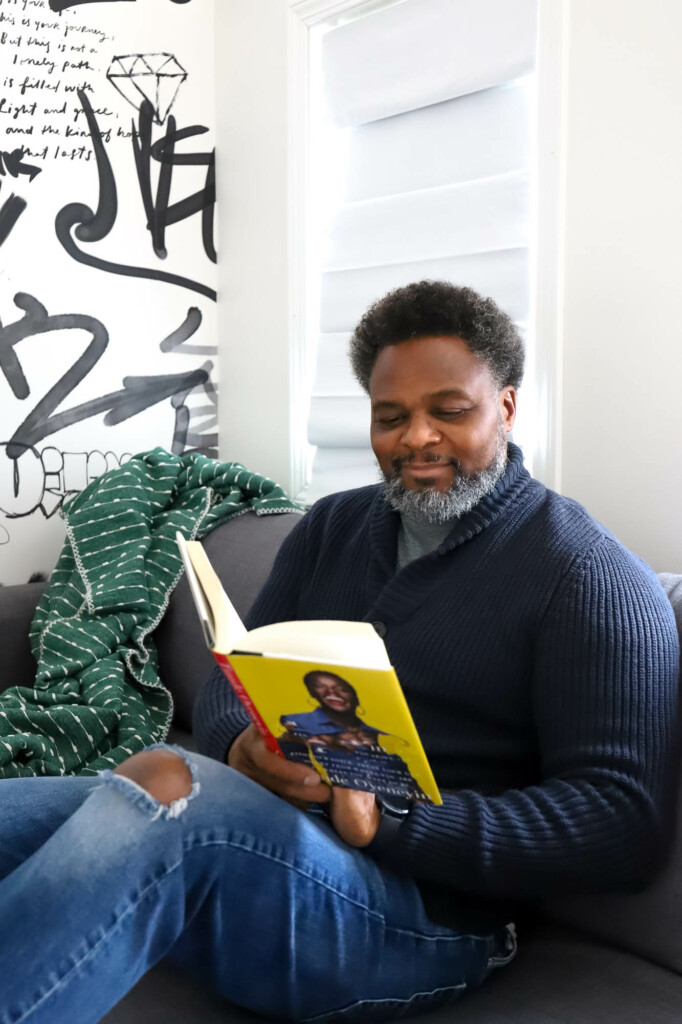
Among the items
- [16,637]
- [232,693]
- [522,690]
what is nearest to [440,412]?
[522,690]

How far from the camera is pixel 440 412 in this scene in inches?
52.4

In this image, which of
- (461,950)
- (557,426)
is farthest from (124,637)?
(461,950)

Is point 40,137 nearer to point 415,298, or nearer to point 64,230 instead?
point 64,230

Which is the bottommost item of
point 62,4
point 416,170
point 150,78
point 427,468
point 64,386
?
point 427,468

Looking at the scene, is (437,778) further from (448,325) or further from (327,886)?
(448,325)

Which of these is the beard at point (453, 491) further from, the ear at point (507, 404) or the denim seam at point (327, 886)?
the denim seam at point (327, 886)

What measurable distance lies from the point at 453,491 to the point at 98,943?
2.33 ft

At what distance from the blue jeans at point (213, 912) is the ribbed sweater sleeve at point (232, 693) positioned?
0.74 feet

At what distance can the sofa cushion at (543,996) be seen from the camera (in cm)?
112

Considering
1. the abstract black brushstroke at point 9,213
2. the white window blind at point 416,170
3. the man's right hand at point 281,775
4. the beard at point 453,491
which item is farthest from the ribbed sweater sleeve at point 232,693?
the abstract black brushstroke at point 9,213

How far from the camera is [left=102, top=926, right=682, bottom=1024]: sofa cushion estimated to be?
1123 millimetres

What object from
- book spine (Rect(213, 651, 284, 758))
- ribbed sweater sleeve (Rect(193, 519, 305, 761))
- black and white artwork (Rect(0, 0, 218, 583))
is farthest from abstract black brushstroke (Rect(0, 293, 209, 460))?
book spine (Rect(213, 651, 284, 758))

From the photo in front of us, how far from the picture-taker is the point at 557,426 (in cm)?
192

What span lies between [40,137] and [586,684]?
6.19 feet
